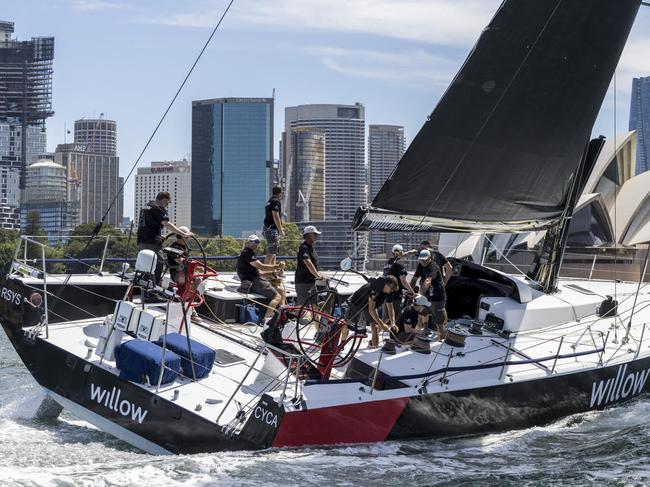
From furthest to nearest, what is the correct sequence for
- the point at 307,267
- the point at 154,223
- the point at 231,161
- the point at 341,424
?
the point at 231,161
the point at 154,223
the point at 307,267
the point at 341,424

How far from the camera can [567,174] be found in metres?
12.1

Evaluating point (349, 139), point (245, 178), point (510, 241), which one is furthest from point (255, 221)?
point (510, 241)

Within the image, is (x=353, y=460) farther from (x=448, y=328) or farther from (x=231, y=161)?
(x=231, y=161)

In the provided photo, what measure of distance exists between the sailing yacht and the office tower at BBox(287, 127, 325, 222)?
154 metres

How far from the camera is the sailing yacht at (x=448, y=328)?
8906mm

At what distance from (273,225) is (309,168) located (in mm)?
168555

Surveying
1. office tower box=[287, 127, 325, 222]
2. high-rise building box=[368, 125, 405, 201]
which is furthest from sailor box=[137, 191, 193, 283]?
high-rise building box=[368, 125, 405, 201]

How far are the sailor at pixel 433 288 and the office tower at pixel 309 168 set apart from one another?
15561cm

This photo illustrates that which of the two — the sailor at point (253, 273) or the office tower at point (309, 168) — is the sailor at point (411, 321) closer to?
the sailor at point (253, 273)

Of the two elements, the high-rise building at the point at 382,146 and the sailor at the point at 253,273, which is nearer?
the sailor at the point at 253,273

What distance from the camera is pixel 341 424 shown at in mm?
8812

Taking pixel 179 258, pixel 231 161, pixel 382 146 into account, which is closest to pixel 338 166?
pixel 382 146

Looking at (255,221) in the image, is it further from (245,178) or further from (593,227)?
(593,227)

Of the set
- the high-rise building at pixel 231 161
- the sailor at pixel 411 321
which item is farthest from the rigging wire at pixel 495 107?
the high-rise building at pixel 231 161
